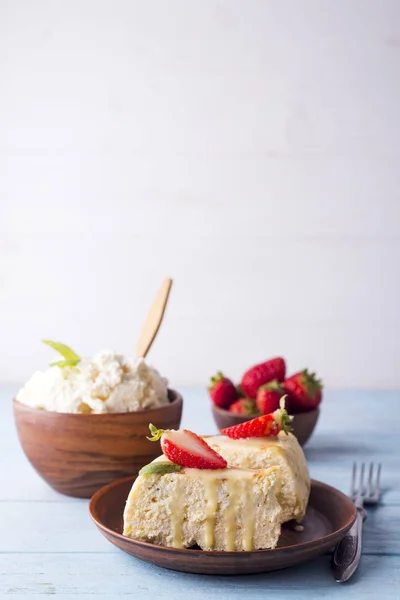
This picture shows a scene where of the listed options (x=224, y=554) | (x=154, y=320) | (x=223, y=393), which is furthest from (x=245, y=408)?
(x=224, y=554)

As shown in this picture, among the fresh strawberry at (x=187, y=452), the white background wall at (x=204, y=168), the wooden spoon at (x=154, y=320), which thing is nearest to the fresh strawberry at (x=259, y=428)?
the fresh strawberry at (x=187, y=452)

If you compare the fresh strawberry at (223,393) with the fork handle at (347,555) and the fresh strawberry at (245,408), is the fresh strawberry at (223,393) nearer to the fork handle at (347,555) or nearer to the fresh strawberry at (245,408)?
the fresh strawberry at (245,408)

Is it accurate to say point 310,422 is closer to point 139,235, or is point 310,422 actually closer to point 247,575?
point 247,575

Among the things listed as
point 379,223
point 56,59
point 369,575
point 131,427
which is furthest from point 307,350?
point 369,575

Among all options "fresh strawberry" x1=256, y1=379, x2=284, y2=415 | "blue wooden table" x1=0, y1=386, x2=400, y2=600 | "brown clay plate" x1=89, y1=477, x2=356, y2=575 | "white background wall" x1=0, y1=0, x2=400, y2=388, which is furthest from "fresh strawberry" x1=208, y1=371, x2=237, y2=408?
"white background wall" x1=0, y1=0, x2=400, y2=388

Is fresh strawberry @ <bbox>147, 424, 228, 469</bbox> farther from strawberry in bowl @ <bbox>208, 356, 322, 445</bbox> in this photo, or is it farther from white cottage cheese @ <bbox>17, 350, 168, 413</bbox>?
strawberry in bowl @ <bbox>208, 356, 322, 445</bbox>

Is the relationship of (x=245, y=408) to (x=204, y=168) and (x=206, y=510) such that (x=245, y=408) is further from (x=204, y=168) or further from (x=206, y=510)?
(x=204, y=168)
